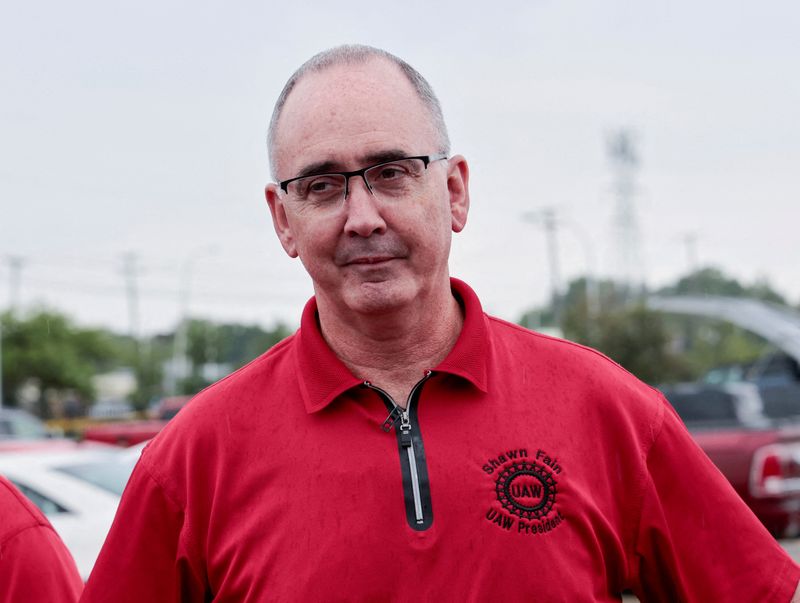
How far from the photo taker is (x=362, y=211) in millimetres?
2484

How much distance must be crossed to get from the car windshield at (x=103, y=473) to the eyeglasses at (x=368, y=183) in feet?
19.8

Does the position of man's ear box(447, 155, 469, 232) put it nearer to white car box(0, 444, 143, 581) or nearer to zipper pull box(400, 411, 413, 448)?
zipper pull box(400, 411, 413, 448)

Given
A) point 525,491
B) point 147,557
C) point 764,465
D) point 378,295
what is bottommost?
point 764,465

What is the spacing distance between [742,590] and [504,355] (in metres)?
0.71

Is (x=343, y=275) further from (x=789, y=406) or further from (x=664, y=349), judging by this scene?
(x=664, y=349)

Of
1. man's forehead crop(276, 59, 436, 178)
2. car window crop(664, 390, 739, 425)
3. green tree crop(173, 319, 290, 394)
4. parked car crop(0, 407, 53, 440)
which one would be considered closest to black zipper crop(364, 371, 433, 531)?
man's forehead crop(276, 59, 436, 178)

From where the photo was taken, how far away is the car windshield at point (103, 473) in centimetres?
830

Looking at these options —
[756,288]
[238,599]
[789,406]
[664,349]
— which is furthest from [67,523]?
[756,288]

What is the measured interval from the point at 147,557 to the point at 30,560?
0.42m

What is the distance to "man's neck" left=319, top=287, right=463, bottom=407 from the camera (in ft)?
8.45

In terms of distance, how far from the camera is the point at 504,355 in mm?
2650

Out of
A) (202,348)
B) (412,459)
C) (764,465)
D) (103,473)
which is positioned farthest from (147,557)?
(202,348)

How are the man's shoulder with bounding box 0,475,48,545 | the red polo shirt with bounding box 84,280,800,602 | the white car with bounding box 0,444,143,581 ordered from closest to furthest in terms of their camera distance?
the red polo shirt with bounding box 84,280,800,602 → the man's shoulder with bounding box 0,475,48,545 → the white car with bounding box 0,444,143,581

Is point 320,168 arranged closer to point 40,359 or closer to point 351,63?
point 351,63
